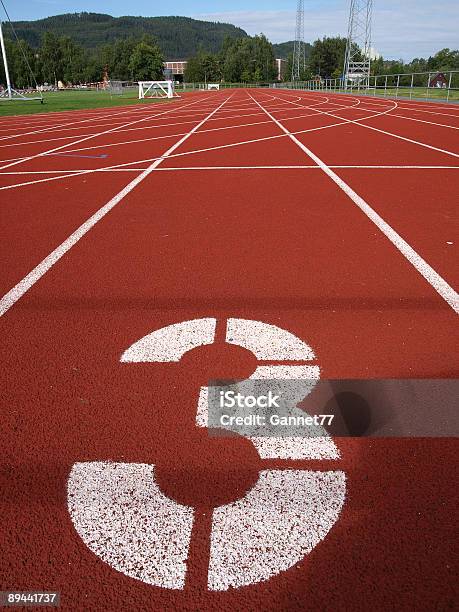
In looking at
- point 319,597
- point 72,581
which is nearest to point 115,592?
point 72,581

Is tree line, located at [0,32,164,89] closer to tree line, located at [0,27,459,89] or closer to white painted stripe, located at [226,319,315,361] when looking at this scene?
tree line, located at [0,27,459,89]

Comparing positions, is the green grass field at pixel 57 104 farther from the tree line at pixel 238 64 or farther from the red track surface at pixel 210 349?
the tree line at pixel 238 64

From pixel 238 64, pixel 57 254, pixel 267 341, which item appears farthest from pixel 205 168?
pixel 238 64

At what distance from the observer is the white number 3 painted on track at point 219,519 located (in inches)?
80.4

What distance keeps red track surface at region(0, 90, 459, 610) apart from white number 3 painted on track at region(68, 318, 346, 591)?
50 millimetres

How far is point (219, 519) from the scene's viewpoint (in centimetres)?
223

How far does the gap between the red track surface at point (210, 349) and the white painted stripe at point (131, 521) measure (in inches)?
1.8

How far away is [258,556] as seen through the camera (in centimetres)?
208

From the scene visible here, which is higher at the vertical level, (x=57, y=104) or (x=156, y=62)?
(x=156, y=62)

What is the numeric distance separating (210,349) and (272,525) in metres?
1.46

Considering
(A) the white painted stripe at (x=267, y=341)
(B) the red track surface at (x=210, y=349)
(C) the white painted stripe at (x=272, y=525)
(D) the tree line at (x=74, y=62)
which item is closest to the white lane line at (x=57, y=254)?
(B) the red track surface at (x=210, y=349)

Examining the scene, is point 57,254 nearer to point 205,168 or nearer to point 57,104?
point 205,168

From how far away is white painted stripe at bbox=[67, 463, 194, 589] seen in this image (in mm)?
2049

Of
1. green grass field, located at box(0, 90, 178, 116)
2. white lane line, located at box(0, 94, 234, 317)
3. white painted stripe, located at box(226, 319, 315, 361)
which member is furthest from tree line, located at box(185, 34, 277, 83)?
white painted stripe, located at box(226, 319, 315, 361)
